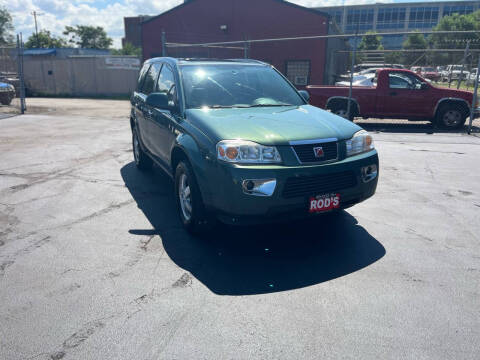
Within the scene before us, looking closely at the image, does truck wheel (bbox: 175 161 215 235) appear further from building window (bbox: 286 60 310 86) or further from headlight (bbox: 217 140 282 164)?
building window (bbox: 286 60 310 86)

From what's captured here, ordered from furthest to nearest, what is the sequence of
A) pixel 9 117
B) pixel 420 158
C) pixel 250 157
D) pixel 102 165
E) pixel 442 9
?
1. pixel 442 9
2. pixel 9 117
3. pixel 420 158
4. pixel 102 165
5. pixel 250 157

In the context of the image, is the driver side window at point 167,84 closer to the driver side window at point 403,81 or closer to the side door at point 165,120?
the side door at point 165,120

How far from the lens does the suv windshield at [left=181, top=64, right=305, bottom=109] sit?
465cm

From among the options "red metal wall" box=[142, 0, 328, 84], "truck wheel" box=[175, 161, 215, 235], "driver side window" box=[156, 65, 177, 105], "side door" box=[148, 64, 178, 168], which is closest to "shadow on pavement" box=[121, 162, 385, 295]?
"truck wheel" box=[175, 161, 215, 235]

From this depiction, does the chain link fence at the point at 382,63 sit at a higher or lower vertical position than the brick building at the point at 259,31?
lower

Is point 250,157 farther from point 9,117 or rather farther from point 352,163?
point 9,117

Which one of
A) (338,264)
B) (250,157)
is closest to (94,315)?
(250,157)

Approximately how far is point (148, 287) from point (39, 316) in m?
0.79

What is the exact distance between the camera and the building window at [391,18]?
253 feet

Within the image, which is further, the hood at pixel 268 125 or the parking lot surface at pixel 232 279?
the hood at pixel 268 125

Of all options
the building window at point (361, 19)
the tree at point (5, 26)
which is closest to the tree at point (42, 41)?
the tree at point (5, 26)

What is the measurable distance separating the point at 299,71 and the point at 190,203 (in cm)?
2023

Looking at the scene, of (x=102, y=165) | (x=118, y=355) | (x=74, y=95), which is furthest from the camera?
Result: (x=74, y=95)

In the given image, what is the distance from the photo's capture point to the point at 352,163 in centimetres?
384
